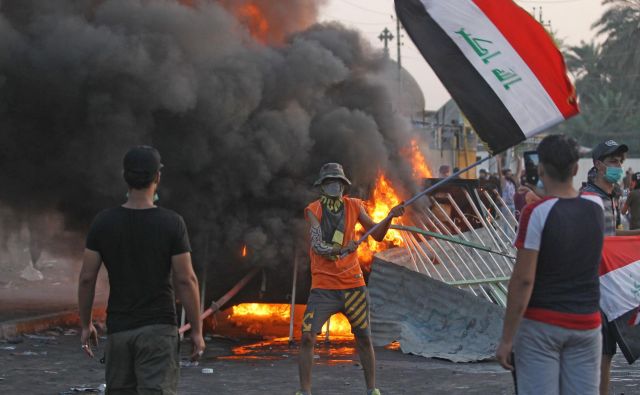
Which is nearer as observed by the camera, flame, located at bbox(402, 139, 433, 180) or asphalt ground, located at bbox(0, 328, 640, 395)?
asphalt ground, located at bbox(0, 328, 640, 395)

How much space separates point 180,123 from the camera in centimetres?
1170

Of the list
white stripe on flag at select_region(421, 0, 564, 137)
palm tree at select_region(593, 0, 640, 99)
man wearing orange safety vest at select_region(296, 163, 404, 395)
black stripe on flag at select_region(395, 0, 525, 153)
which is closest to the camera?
white stripe on flag at select_region(421, 0, 564, 137)

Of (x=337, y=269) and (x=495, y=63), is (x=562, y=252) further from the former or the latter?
(x=337, y=269)

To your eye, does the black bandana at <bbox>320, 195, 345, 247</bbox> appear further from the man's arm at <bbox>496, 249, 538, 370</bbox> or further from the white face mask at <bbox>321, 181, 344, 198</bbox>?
the man's arm at <bbox>496, 249, 538, 370</bbox>

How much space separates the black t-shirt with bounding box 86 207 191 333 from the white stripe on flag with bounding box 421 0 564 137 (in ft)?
9.40

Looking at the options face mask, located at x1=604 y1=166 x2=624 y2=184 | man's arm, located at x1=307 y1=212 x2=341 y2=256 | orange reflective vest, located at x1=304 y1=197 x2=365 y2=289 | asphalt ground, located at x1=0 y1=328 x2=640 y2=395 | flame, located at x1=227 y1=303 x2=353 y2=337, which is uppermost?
face mask, located at x1=604 y1=166 x2=624 y2=184

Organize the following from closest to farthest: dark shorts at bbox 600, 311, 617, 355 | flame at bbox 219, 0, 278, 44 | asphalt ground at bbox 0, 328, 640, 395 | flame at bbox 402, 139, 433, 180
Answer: dark shorts at bbox 600, 311, 617, 355 → asphalt ground at bbox 0, 328, 640, 395 → flame at bbox 402, 139, 433, 180 → flame at bbox 219, 0, 278, 44

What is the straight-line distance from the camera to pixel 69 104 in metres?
11.6

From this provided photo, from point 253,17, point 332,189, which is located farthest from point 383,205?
point 332,189

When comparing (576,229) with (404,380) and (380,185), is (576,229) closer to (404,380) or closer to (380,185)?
(404,380)

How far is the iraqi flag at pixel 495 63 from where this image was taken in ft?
21.7

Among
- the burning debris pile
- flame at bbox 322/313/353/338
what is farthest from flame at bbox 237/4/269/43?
flame at bbox 322/313/353/338

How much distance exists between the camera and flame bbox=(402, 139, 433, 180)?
13078 mm

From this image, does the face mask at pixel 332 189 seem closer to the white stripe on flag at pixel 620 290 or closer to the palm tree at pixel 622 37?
the white stripe on flag at pixel 620 290
